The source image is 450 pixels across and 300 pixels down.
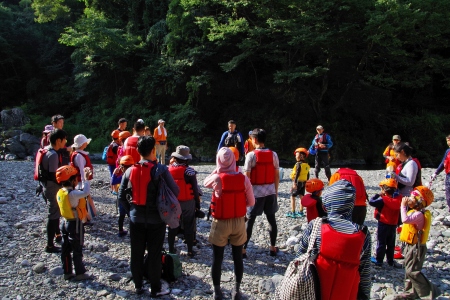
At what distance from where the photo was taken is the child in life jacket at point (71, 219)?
14.3ft

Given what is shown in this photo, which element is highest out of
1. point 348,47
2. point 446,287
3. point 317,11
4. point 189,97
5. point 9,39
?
point 9,39

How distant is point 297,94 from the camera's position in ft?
77.5

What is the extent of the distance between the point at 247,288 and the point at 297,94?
2047 centimetres

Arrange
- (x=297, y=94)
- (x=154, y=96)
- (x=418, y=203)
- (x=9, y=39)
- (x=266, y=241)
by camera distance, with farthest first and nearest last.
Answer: (x=9, y=39), (x=154, y=96), (x=297, y=94), (x=266, y=241), (x=418, y=203)

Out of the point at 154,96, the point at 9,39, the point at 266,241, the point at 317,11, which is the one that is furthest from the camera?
the point at 9,39

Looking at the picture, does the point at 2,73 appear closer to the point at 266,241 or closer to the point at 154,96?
the point at 154,96

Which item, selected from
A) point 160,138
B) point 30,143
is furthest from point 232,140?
point 30,143

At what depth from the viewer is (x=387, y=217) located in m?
5.02

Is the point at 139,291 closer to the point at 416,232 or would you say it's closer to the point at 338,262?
the point at 338,262

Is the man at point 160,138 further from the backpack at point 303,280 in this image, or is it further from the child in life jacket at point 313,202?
the backpack at point 303,280

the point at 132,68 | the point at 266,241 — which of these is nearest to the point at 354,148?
the point at 132,68

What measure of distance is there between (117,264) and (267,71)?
22.0 m

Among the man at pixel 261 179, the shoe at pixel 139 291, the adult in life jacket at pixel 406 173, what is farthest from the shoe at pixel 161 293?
the adult in life jacket at pixel 406 173

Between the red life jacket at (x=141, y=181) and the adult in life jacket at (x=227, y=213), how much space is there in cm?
74
